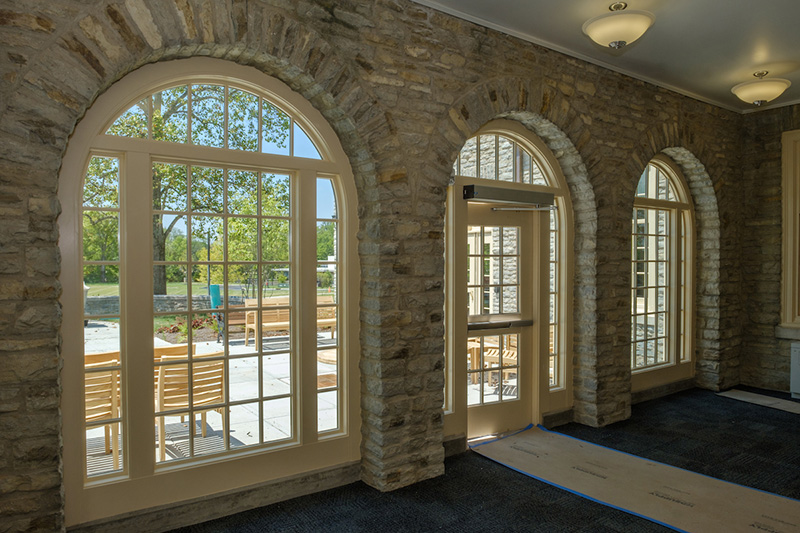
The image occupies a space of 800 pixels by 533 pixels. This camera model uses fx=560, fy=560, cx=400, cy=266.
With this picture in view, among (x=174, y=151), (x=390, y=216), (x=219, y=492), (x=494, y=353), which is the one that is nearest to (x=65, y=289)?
(x=174, y=151)

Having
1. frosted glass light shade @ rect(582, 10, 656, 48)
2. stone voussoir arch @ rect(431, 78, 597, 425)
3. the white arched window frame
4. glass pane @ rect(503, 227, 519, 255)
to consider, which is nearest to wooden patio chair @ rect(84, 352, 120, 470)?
stone voussoir arch @ rect(431, 78, 597, 425)

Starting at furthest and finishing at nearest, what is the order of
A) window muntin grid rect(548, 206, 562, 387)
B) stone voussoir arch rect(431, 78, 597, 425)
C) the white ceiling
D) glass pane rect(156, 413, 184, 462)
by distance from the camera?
window muntin grid rect(548, 206, 562, 387)
stone voussoir arch rect(431, 78, 597, 425)
the white ceiling
glass pane rect(156, 413, 184, 462)

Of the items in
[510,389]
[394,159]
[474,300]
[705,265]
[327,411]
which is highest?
[394,159]

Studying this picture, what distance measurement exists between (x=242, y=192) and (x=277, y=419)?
4.81 feet

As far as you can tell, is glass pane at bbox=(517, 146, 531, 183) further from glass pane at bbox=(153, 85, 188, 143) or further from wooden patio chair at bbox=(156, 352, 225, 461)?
wooden patio chair at bbox=(156, 352, 225, 461)

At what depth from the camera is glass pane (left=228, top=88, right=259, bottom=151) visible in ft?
11.1

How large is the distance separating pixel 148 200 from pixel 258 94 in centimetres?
95

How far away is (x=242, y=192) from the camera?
11.3ft

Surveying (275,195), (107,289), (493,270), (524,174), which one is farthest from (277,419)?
(524,174)

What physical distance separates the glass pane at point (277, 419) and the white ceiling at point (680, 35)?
2.85m

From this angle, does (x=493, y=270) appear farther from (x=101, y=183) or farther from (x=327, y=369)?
(x=101, y=183)

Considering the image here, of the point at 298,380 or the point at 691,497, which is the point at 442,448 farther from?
the point at 691,497

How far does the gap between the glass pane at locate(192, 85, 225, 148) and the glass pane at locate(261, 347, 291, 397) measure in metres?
1.37

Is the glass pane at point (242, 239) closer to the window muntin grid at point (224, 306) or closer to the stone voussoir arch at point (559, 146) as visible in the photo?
the window muntin grid at point (224, 306)
